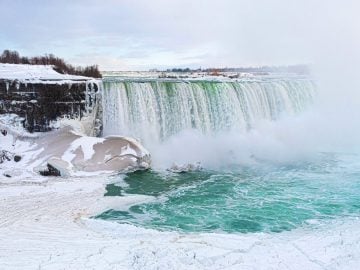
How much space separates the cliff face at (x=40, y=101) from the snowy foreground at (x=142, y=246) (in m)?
5.99

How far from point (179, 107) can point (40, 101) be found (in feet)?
18.3

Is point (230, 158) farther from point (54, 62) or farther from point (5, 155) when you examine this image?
point (54, 62)

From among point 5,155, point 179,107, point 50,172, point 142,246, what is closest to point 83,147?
point 50,172

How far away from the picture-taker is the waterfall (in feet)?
59.0

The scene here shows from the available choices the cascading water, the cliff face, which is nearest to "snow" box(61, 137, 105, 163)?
the cascading water

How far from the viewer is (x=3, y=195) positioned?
11.8 meters

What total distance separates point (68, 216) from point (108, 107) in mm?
8366

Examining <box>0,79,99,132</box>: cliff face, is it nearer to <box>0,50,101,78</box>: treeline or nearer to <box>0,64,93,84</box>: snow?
<box>0,64,93,84</box>: snow

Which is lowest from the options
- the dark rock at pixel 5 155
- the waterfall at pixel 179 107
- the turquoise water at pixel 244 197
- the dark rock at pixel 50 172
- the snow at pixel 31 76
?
the turquoise water at pixel 244 197

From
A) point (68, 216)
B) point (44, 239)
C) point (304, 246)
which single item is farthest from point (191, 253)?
point (68, 216)

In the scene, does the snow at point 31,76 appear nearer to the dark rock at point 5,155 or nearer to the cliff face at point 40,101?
the cliff face at point 40,101

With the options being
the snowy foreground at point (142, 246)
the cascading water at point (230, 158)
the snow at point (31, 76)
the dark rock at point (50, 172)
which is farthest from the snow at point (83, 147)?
the snowy foreground at point (142, 246)

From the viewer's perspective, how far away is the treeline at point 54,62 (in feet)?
73.3

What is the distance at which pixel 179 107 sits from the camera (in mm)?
18984
